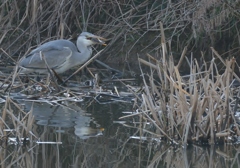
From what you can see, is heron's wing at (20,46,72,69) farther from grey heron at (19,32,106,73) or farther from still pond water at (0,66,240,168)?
still pond water at (0,66,240,168)

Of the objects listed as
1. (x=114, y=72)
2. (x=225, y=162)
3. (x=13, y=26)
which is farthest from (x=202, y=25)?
(x=225, y=162)

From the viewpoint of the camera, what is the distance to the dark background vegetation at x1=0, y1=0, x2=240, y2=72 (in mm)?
10469

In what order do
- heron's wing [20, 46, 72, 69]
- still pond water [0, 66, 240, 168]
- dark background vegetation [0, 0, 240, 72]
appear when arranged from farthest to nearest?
dark background vegetation [0, 0, 240, 72] < heron's wing [20, 46, 72, 69] < still pond water [0, 66, 240, 168]

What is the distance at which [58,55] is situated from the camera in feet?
31.1

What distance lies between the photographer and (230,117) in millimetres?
5766

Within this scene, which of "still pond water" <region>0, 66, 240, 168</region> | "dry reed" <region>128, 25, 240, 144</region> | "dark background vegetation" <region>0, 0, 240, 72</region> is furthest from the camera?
"dark background vegetation" <region>0, 0, 240, 72</region>

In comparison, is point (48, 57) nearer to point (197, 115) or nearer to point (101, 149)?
point (101, 149)

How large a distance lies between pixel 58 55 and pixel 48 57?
0.14m

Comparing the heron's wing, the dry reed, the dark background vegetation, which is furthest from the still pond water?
the dark background vegetation

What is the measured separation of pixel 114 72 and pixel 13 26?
7.14 feet

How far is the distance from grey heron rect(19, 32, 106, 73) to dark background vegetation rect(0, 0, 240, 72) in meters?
0.55

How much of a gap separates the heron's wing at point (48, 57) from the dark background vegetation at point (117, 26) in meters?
0.84

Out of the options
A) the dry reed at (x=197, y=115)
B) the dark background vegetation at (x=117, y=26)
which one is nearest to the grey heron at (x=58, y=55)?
the dark background vegetation at (x=117, y=26)

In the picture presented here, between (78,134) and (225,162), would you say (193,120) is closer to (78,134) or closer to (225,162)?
(225,162)
